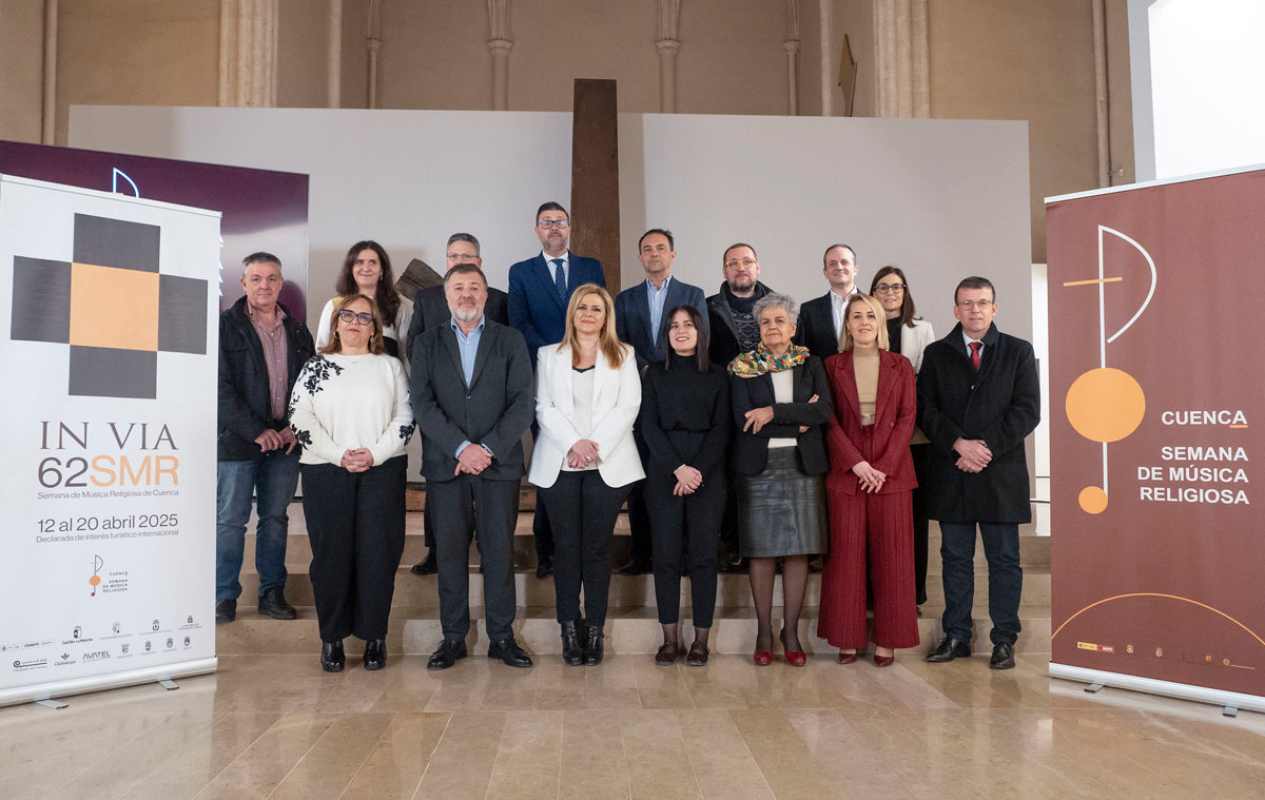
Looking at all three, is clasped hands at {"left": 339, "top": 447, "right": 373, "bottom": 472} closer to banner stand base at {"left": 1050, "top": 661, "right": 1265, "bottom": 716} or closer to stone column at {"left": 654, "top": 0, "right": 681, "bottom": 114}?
banner stand base at {"left": 1050, "top": 661, "right": 1265, "bottom": 716}

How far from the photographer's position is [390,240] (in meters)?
6.71

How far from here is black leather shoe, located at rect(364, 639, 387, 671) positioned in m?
3.72

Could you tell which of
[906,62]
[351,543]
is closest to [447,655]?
[351,543]

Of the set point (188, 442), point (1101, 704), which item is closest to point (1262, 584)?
point (1101, 704)

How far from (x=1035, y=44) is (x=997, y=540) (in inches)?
246

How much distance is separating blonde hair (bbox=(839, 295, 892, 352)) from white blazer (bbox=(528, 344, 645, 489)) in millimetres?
890

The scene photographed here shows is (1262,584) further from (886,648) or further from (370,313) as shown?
(370,313)

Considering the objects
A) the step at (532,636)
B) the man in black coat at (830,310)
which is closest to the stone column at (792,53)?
the man in black coat at (830,310)

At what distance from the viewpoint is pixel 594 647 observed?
A: 12.7 ft

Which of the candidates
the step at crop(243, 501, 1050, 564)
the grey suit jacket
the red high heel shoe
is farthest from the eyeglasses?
the red high heel shoe

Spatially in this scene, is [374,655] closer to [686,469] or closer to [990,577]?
[686,469]

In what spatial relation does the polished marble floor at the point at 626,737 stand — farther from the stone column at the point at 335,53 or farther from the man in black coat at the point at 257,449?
the stone column at the point at 335,53

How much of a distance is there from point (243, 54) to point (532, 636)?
586 centimetres

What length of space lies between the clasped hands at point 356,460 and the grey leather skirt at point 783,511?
1479mm
